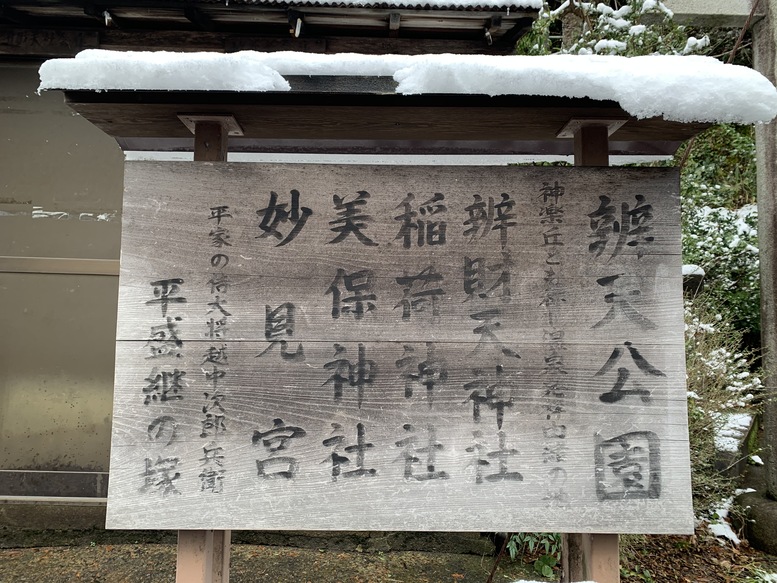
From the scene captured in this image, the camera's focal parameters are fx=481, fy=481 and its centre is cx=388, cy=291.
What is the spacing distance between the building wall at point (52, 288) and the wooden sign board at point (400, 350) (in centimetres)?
287

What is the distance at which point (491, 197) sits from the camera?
206 cm

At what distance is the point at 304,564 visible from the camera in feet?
13.2

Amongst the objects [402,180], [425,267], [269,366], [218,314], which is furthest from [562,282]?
[218,314]

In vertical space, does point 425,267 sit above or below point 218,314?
above

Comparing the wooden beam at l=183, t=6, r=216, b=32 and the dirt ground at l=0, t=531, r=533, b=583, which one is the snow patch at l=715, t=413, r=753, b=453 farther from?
the wooden beam at l=183, t=6, r=216, b=32

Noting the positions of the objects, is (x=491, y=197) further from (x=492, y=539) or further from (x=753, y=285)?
(x=753, y=285)

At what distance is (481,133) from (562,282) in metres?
0.82

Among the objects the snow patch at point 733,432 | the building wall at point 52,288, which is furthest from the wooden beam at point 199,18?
the snow patch at point 733,432

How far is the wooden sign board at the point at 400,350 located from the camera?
Result: 193 centimetres

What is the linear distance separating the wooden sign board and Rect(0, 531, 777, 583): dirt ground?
2389 mm


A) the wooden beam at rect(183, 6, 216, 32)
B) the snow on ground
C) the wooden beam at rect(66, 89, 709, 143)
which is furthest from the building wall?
the snow on ground

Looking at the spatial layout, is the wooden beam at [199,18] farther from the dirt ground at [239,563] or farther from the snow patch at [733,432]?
the snow patch at [733,432]

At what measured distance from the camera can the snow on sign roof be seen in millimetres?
1781

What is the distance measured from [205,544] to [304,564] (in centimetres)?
235
